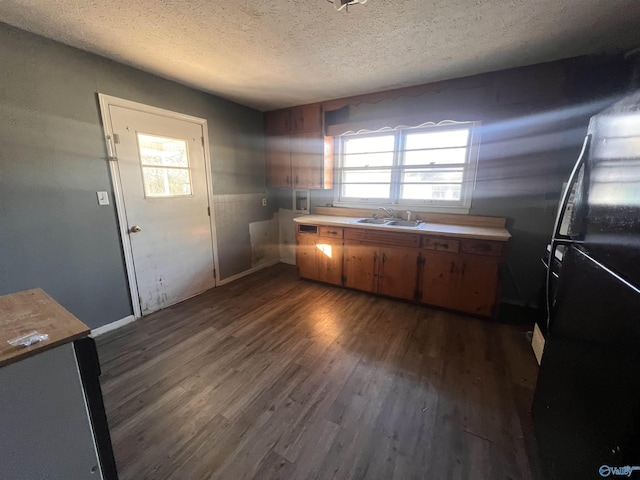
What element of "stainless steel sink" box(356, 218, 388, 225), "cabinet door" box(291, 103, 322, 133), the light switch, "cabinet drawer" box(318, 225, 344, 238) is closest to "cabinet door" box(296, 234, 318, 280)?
"cabinet drawer" box(318, 225, 344, 238)

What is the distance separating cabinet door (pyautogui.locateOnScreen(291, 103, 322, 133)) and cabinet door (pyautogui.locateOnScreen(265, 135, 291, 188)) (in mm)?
239

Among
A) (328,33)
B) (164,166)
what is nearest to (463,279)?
(328,33)

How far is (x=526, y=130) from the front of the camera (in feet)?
8.20

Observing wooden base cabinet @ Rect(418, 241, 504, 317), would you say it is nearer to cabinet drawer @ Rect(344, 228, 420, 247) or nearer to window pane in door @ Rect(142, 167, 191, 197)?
cabinet drawer @ Rect(344, 228, 420, 247)

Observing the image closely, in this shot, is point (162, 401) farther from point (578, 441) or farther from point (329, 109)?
point (329, 109)

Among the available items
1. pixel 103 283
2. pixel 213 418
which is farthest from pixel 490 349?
pixel 103 283

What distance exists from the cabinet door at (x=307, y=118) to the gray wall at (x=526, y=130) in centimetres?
109

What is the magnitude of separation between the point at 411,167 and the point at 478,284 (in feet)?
5.11

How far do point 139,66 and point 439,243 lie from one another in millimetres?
3294

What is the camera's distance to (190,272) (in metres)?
3.07

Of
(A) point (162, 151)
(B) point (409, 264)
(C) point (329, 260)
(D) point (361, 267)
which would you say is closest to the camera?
(A) point (162, 151)

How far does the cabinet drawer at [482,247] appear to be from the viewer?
2354 millimetres

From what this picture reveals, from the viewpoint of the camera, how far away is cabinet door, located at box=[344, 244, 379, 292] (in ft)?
9.83

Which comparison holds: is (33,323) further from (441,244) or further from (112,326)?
(441,244)
